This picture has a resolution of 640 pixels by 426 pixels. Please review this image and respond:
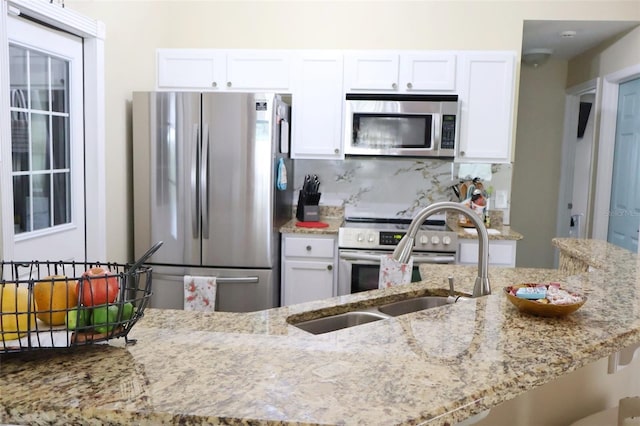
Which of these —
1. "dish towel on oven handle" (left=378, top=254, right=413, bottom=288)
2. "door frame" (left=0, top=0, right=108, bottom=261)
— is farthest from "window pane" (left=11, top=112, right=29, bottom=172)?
"dish towel on oven handle" (left=378, top=254, right=413, bottom=288)

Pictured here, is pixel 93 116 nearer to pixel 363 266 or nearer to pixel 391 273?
pixel 363 266

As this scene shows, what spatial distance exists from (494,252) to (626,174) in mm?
1482

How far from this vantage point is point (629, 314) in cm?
→ 142

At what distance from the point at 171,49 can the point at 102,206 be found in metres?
1.38

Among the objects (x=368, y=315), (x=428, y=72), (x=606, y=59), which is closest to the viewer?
(x=368, y=315)

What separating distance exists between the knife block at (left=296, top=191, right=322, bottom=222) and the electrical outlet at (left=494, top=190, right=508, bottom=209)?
1.40 m

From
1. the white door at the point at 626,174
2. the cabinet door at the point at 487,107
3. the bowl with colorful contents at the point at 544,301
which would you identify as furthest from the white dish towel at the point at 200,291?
the white door at the point at 626,174

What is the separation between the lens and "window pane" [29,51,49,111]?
2695 mm

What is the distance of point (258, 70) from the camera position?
3.89 meters

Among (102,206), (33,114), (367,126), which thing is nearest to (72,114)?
(33,114)

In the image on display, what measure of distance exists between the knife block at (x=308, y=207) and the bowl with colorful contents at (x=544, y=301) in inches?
105

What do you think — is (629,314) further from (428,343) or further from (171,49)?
(171,49)

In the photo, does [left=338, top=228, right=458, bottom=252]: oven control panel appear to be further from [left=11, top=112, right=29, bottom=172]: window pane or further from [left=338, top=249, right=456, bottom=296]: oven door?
[left=11, top=112, right=29, bottom=172]: window pane

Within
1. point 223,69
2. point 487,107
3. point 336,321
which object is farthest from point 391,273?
point 223,69
